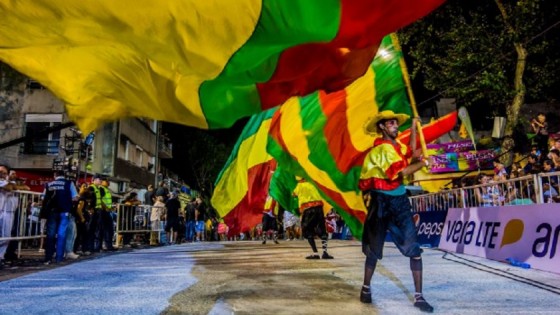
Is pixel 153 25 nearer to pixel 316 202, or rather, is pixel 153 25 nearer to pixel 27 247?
pixel 316 202

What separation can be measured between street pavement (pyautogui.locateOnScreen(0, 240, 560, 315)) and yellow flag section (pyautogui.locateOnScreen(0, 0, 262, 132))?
196cm

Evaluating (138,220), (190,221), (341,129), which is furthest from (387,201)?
(190,221)

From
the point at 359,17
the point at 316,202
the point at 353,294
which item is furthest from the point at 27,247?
the point at 359,17

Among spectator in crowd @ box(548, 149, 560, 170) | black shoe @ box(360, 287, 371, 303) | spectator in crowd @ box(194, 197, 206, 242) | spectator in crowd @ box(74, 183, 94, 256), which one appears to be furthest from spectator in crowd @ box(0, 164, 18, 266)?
spectator in crowd @ box(194, 197, 206, 242)

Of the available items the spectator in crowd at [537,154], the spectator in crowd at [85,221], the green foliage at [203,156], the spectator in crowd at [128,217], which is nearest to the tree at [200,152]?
the green foliage at [203,156]

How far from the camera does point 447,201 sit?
12.0 meters

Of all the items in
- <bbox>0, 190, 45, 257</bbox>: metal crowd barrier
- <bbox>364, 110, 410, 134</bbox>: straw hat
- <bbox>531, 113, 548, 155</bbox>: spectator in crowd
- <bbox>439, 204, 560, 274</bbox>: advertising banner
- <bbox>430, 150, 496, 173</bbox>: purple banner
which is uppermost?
<bbox>430, 150, 496, 173</bbox>: purple banner

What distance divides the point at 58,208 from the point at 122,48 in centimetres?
670

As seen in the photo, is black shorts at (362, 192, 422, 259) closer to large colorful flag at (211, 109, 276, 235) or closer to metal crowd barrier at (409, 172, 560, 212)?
metal crowd barrier at (409, 172, 560, 212)

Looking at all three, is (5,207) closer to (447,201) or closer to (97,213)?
(97,213)

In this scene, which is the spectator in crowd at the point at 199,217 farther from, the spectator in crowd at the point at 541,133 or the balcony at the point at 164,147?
the balcony at the point at 164,147

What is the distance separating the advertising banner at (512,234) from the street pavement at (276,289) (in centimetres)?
31

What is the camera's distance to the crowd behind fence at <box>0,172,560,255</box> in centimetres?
805

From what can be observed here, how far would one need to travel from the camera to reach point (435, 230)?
482 inches
